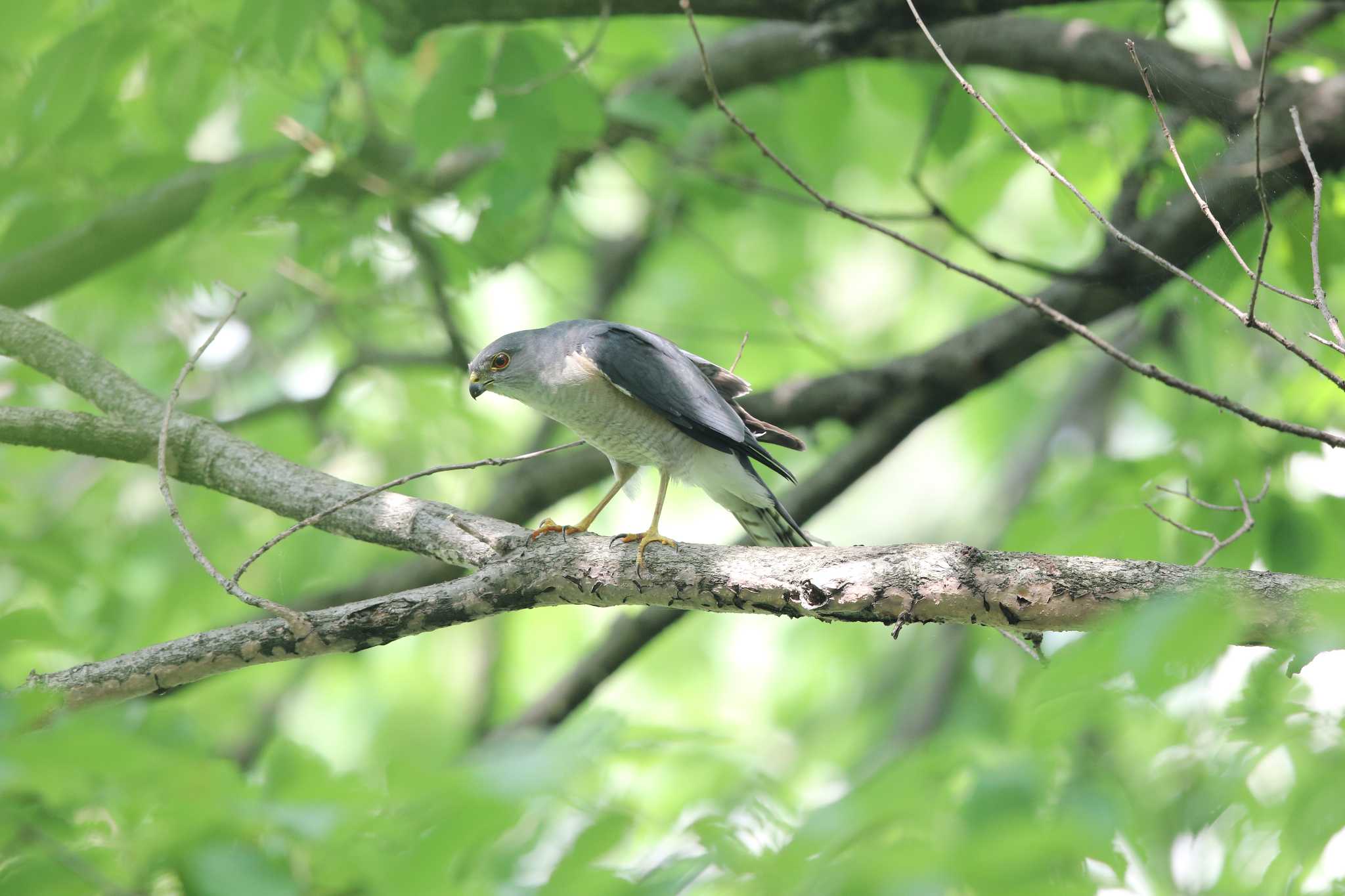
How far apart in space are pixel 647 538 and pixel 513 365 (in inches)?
50.2

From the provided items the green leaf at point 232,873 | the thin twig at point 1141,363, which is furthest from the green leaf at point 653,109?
the green leaf at point 232,873

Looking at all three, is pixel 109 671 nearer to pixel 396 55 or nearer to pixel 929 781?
pixel 929 781

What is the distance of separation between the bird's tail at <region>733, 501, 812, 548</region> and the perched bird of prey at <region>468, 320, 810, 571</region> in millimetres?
16

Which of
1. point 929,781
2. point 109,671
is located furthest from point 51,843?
point 929,781

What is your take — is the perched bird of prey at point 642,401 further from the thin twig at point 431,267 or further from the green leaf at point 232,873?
the green leaf at point 232,873

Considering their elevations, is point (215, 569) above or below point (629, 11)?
below

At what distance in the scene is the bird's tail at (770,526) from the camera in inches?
193

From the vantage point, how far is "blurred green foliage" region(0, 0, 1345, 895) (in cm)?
195

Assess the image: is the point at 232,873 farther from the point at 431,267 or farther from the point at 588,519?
the point at 431,267

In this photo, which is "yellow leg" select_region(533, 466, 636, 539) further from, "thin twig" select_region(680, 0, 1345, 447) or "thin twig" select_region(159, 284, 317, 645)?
"thin twig" select_region(680, 0, 1345, 447)

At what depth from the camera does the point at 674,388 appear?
13.9 ft

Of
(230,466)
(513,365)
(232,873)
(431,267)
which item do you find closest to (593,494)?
(431,267)

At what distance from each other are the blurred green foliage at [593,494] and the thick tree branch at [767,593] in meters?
0.23

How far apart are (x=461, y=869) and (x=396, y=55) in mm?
4340
